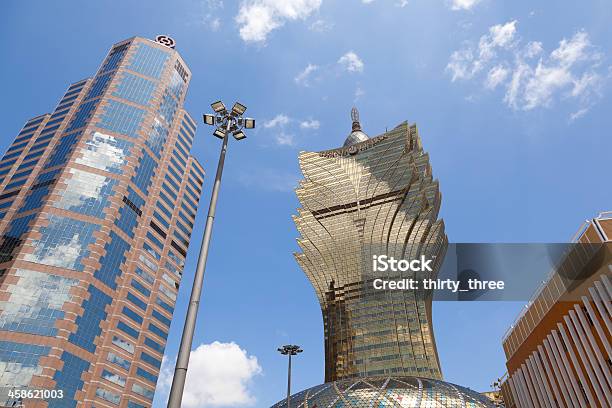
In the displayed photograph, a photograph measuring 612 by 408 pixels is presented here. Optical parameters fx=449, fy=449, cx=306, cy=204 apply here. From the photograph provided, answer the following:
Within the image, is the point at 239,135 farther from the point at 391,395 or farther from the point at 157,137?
the point at 157,137

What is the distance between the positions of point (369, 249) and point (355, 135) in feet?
154

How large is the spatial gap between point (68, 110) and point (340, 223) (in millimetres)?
70778

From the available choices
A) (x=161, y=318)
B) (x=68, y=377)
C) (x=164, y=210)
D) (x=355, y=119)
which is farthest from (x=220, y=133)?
(x=355, y=119)

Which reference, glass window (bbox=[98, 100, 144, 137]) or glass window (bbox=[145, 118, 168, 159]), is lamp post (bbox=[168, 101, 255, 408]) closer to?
glass window (bbox=[98, 100, 144, 137])

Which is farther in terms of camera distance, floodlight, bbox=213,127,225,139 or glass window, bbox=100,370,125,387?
glass window, bbox=100,370,125,387

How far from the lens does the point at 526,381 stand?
37156mm

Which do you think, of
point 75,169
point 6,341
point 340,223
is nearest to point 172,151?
point 75,169

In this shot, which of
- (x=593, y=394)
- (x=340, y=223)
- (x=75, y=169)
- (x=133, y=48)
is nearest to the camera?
(x=593, y=394)

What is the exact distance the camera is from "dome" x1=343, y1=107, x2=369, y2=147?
13062 centimetres

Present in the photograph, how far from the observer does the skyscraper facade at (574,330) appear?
26359mm

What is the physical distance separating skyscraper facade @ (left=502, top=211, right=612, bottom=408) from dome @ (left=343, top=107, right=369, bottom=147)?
9696 centimetres

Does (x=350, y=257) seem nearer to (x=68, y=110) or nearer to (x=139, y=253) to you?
(x=139, y=253)

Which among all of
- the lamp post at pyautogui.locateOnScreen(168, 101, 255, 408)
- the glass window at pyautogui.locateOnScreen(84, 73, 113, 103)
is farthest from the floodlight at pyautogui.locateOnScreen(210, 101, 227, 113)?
the glass window at pyautogui.locateOnScreen(84, 73, 113, 103)

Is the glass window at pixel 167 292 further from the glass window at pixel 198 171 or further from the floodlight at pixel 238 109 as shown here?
the floodlight at pixel 238 109
